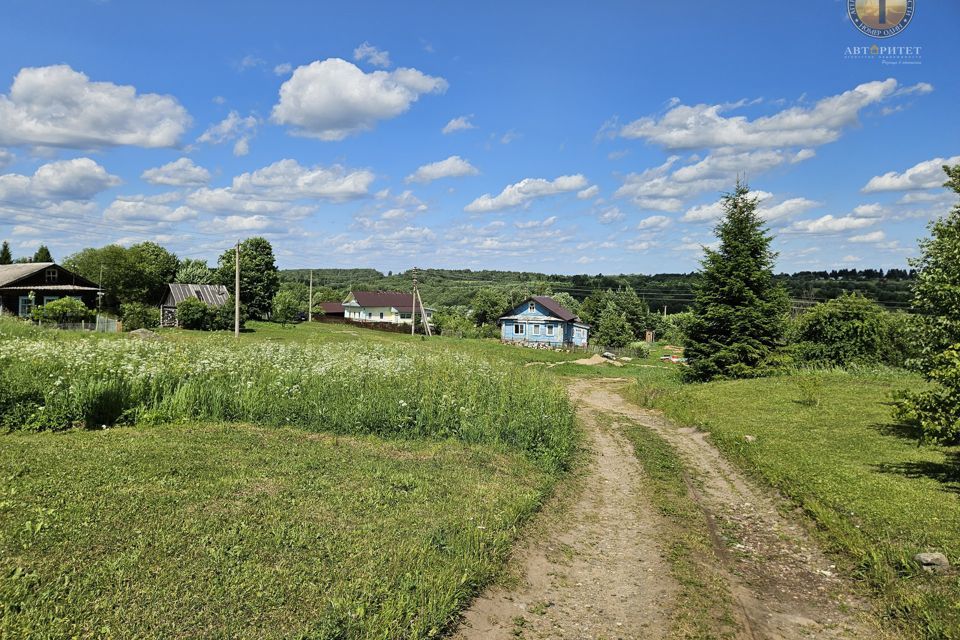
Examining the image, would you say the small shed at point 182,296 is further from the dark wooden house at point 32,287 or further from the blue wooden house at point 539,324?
the blue wooden house at point 539,324

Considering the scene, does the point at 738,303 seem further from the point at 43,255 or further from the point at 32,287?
the point at 43,255

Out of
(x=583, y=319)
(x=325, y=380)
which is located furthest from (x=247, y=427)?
(x=583, y=319)

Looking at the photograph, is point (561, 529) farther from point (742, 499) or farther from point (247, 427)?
point (247, 427)

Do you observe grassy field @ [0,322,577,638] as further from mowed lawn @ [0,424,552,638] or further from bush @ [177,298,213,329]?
bush @ [177,298,213,329]

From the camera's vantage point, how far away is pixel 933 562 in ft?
18.8

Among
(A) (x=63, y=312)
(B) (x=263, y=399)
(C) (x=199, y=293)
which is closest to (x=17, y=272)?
(C) (x=199, y=293)

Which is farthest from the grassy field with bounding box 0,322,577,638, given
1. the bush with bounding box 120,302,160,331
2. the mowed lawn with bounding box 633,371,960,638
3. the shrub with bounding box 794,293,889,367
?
the bush with bounding box 120,302,160,331

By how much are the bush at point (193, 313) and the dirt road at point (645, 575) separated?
38510 mm

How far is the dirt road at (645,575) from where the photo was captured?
505 cm

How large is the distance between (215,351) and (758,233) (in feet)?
65.6

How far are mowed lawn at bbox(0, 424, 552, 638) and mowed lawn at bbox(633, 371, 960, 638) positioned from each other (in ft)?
12.7

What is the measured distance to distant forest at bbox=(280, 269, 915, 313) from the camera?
75500 millimetres

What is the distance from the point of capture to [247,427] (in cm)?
977

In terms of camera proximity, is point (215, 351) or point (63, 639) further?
point (215, 351)
